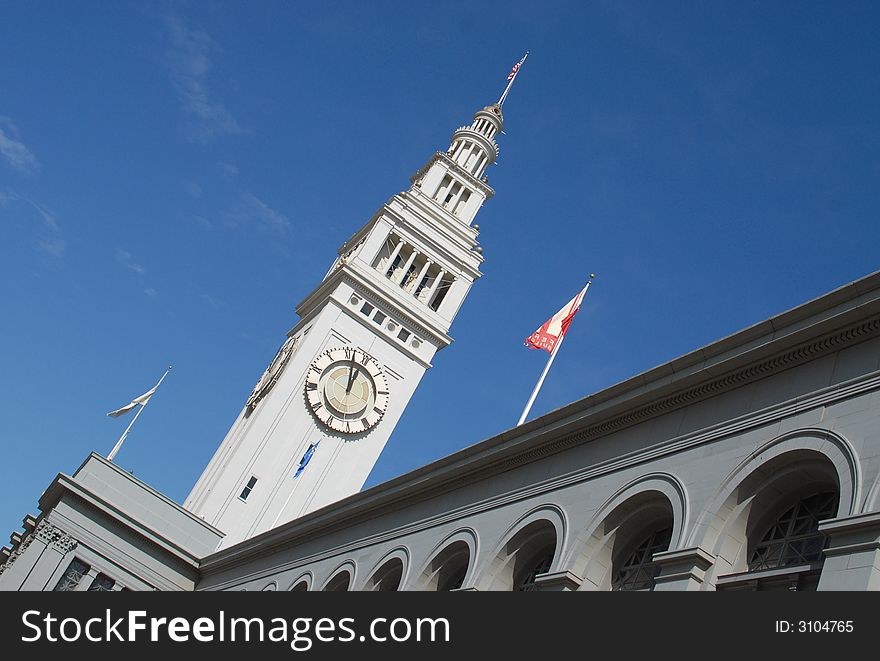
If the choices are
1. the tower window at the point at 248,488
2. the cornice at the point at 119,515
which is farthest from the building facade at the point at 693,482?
the tower window at the point at 248,488

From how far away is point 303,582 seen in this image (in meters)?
35.5

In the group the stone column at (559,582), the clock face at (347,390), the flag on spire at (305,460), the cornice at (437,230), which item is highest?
the cornice at (437,230)

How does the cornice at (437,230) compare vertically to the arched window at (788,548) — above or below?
above

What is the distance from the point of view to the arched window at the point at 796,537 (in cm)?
1711

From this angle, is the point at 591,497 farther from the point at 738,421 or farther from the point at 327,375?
the point at 327,375

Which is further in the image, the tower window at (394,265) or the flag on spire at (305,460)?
the tower window at (394,265)

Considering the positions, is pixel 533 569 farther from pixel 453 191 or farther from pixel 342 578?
pixel 453 191

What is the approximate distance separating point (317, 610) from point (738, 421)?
440 inches

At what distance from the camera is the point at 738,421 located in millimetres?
19328

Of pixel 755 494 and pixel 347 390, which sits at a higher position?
pixel 347 390

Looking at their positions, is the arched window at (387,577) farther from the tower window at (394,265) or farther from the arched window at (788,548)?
the tower window at (394,265)

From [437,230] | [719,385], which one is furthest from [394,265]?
[719,385]

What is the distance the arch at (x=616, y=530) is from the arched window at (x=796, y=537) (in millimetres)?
2820

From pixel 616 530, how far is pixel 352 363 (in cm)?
3880
